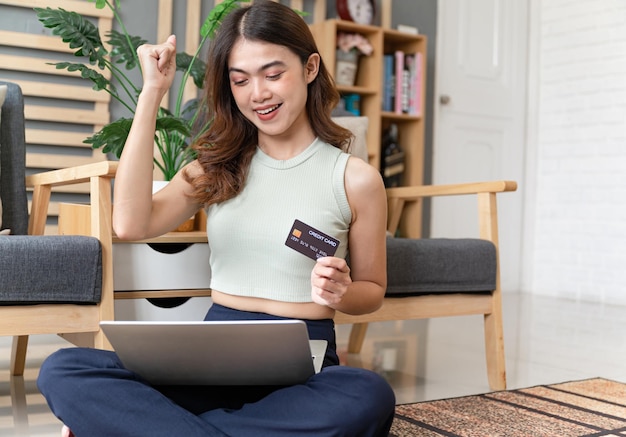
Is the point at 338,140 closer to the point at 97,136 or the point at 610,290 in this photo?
the point at 97,136

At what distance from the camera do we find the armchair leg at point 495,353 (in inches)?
90.2

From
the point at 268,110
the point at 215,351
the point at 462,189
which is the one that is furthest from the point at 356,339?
the point at 215,351

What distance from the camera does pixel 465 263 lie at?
7.34 ft

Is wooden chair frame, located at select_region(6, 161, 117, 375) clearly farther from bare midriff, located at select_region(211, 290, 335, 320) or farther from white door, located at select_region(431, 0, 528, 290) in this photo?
white door, located at select_region(431, 0, 528, 290)

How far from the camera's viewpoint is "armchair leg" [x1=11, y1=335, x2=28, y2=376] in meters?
2.22

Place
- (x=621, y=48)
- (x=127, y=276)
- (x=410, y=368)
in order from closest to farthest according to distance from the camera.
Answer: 1. (x=127, y=276)
2. (x=410, y=368)
3. (x=621, y=48)

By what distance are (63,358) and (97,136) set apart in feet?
2.88

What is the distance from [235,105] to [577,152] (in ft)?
12.6

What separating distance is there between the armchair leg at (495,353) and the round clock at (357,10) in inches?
94.0

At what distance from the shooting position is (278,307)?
4.61 feet

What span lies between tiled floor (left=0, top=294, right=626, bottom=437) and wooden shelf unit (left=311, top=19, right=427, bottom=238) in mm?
904

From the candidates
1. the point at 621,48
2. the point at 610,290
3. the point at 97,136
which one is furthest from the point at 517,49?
the point at 97,136

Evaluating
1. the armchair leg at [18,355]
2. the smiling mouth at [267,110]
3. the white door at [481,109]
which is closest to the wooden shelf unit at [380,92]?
the white door at [481,109]

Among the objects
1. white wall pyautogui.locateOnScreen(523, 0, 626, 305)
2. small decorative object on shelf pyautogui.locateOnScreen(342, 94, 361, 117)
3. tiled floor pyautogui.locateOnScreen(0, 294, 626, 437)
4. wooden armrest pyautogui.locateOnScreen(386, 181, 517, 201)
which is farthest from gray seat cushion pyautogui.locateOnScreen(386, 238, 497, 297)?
white wall pyautogui.locateOnScreen(523, 0, 626, 305)
